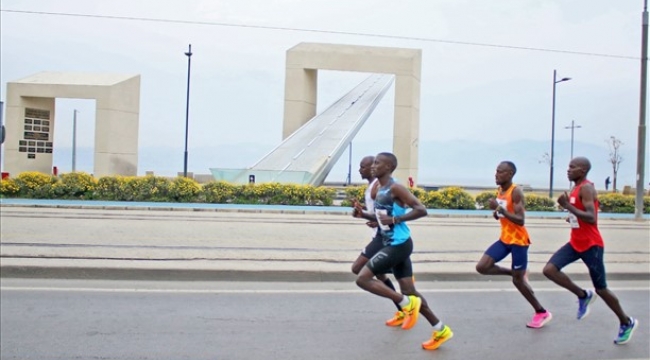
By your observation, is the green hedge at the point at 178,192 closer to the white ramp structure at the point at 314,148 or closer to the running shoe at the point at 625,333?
the white ramp structure at the point at 314,148

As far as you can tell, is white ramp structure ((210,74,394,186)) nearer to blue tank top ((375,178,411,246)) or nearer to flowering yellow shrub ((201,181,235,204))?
flowering yellow shrub ((201,181,235,204))

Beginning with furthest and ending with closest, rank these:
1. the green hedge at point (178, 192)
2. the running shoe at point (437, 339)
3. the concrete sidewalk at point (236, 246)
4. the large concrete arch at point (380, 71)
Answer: the large concrete arch at point (380, 71), the green hedge at point (178, 192), the concrete sidewalk at point (236, 246), the running shoe at point (437, 339)

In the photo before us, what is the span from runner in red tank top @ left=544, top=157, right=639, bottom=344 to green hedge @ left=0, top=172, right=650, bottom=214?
53.6ft

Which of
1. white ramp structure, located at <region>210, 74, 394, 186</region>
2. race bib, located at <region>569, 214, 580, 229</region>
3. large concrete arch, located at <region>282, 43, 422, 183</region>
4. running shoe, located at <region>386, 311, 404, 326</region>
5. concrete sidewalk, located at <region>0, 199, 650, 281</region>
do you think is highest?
large concrete arch, located at <region>282, 43, 422, 183</region>

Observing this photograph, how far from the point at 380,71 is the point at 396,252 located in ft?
102

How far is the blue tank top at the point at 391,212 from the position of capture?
20.0 feet

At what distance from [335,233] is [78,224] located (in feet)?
19.0

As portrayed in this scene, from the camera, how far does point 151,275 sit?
28.8 feet

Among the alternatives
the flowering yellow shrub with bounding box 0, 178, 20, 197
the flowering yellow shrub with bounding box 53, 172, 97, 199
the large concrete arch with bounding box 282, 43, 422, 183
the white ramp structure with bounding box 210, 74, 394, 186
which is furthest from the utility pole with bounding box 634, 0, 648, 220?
the flowering yellow shrub with bounding box 0, 178, 20, 197

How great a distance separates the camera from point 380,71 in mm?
36125

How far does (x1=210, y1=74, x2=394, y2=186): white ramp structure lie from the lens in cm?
2584

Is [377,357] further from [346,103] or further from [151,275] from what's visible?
[346,103]

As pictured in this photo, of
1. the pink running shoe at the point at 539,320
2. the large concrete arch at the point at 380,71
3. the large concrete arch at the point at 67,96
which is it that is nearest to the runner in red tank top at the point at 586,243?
the pink running shoe at the point at 539,320

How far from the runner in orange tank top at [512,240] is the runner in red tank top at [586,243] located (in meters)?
0.30
